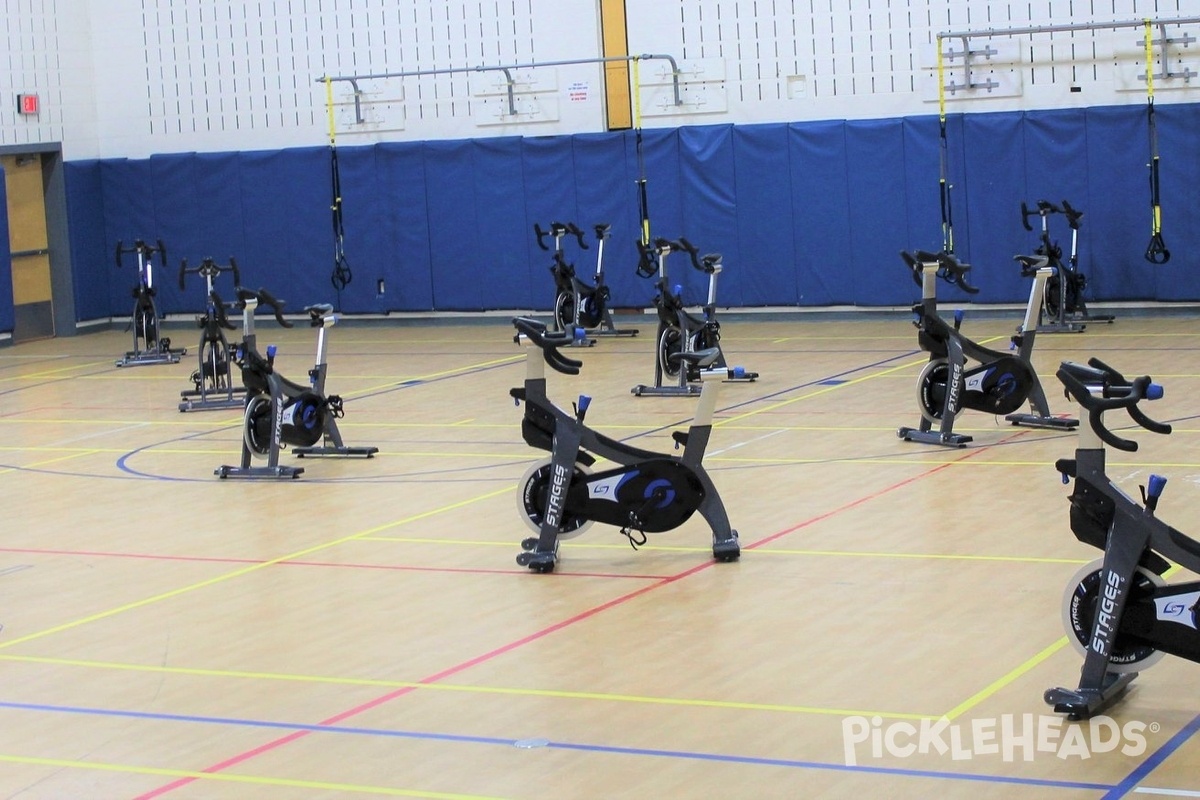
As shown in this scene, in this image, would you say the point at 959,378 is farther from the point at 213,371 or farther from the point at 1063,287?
the point at 213,371

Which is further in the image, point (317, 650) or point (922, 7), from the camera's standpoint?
point (922, 7)

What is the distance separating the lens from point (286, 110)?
23016mm

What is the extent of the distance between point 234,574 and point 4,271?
14778mm

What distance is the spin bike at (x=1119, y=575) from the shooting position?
580 centimetres

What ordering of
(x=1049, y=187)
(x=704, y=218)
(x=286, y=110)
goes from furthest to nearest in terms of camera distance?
(x=286, y=110) → (x=704, y=218) → (x=1049, y=187)

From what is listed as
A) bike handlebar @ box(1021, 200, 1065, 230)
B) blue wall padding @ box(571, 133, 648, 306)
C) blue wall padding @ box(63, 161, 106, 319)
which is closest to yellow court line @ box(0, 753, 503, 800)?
bike handlebar @ box(1021, 200, 1065, 230)

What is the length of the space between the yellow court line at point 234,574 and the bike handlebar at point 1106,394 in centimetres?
450

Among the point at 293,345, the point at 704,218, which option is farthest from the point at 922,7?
the point at 293,345

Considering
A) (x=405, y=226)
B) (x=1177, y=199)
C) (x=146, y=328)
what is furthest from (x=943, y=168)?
(x=146, y=328)

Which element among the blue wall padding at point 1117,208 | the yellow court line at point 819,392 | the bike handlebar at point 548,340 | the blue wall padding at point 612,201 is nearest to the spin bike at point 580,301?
the blue wall padding at point 612,201

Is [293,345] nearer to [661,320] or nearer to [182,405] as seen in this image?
[182,405]

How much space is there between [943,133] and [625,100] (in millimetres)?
4135

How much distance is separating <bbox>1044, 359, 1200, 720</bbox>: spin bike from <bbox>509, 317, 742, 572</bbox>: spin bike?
2698 mm

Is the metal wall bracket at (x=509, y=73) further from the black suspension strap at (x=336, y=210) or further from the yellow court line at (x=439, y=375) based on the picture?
the yellow court line at (x=439, y=375)
